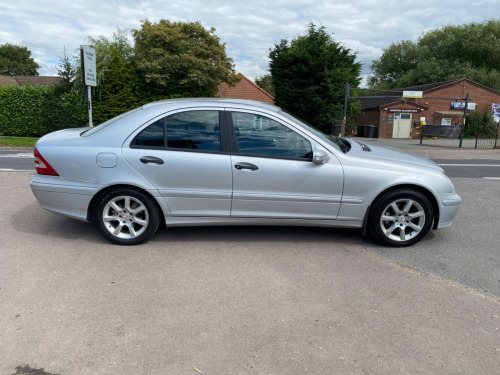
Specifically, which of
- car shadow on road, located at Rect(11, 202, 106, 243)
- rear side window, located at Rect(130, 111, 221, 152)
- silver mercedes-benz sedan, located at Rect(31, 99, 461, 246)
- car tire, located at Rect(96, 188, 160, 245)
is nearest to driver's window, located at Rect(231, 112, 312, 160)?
silver mercedes-benz sedan, located at Rect(31, 99, 461, 246)

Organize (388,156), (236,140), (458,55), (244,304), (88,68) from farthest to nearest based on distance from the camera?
(458,55) < (88,68) < (388,156) < (236,140) < (244,304)

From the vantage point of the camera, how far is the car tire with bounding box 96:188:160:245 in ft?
13.8

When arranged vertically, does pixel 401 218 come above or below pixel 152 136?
below

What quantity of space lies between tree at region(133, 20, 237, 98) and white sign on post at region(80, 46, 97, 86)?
4.86m

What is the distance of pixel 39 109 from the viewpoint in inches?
709

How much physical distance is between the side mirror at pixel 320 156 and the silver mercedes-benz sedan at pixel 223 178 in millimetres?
11

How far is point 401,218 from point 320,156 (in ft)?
4.00

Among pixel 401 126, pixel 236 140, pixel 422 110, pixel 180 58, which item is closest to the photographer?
pixel 236 140

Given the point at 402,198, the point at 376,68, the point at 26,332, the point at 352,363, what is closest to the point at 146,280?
the point at 26,332

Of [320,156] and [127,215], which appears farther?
[127,215]

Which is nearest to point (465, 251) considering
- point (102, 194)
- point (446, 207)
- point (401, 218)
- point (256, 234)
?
point (446, 207)

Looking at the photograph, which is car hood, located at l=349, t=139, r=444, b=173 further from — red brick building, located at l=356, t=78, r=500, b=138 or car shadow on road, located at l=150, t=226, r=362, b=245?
red brick building, located at l=356, t=78, r=500, b=138

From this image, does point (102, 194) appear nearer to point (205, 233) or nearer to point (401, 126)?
point (205, 233)

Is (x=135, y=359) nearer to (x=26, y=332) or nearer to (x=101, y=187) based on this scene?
(x=26, y=332)
